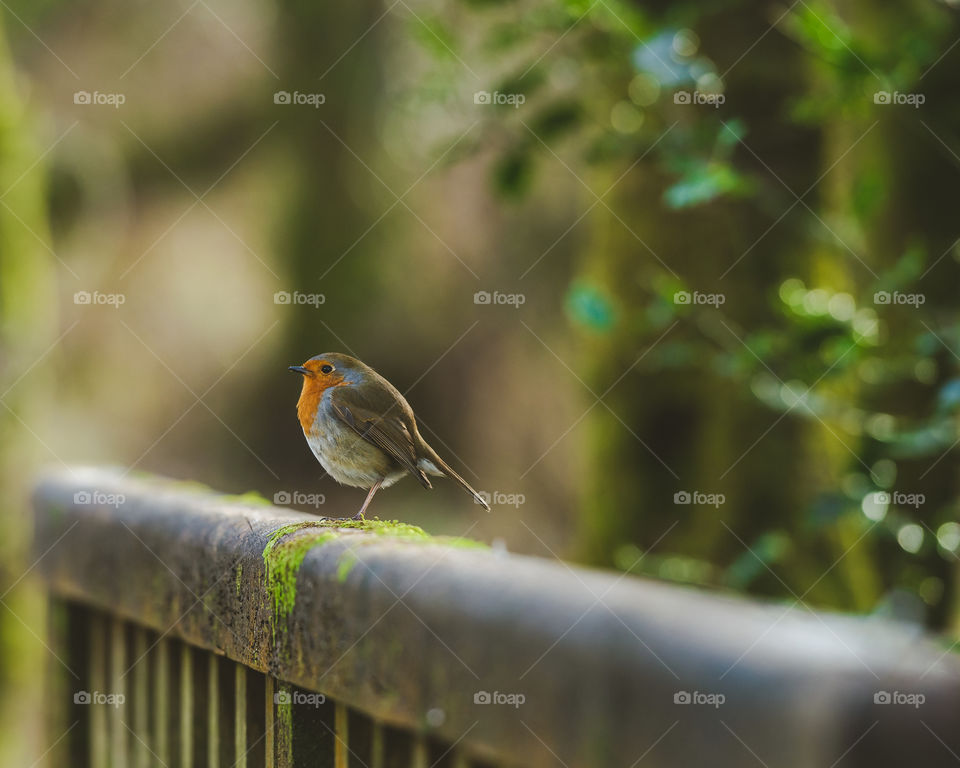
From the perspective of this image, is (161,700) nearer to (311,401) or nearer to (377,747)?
(311,401)

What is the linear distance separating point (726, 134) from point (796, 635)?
4.84 feet

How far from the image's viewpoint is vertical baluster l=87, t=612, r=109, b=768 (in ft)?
7.27

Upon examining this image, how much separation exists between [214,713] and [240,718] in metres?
0.10

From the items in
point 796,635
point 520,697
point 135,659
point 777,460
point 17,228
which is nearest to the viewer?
point 796,635

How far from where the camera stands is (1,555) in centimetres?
429

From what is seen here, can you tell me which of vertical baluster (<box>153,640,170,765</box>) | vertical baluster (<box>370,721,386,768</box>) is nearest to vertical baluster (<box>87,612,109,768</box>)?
vertical baluster (<box>153,640,170,765</box>)

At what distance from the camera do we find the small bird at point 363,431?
5.60 feet

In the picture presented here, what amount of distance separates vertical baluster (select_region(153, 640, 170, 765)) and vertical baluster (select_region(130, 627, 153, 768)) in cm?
4

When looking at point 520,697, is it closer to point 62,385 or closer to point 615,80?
point 615,80

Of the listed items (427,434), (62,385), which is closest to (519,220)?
(427,434)

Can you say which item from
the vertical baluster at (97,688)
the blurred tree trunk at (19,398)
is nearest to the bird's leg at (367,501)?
the vertical baluster at (97,688)

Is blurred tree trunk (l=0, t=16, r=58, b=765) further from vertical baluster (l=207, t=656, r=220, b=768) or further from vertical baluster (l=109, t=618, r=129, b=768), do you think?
vertical baluster (l=207, t=656, r=220, b=768)

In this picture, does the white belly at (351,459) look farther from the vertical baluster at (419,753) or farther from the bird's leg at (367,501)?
the vertical baluster at (419,753)

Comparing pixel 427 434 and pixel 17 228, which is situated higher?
pixel 17 228
